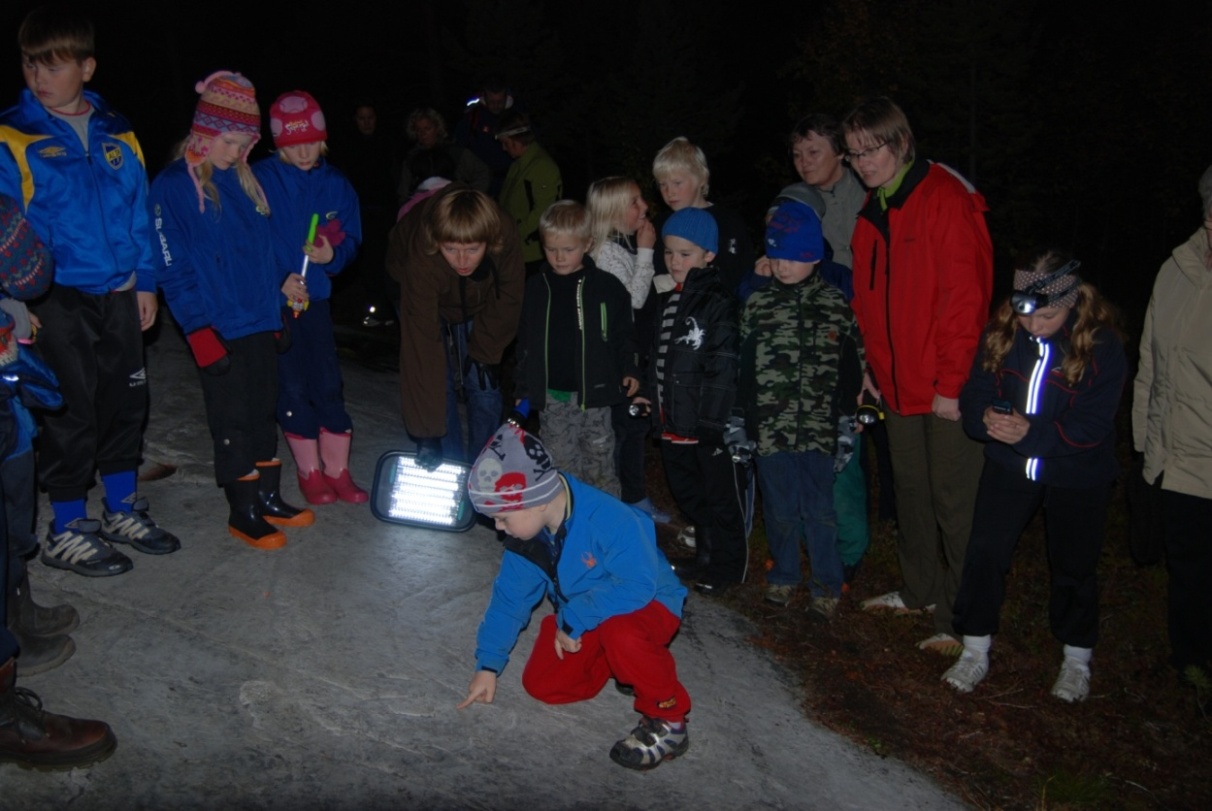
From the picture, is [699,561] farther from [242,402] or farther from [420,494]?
[242,402]

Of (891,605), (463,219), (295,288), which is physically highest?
(463,219)

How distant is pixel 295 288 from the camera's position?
5152mm

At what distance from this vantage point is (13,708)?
3.38 meters

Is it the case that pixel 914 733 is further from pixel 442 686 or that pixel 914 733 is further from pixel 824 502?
pixel 442 686

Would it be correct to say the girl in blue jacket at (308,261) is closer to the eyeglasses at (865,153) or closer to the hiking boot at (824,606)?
the eyeglasses at (865,153)

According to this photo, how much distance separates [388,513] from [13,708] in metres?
2.31

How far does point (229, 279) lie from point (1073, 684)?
14.7ft

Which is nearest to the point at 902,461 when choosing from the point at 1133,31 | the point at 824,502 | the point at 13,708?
the point at 824,502

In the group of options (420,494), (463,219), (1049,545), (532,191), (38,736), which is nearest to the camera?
(38,736)

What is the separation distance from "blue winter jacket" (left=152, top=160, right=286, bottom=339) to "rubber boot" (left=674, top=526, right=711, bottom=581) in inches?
100

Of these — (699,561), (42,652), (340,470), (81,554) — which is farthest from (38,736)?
(699,561)

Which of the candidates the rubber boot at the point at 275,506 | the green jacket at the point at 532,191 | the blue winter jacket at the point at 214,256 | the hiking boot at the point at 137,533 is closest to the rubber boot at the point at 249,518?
the rubber boot at the point at 275,506

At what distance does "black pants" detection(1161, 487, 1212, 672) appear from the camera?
15.0ft

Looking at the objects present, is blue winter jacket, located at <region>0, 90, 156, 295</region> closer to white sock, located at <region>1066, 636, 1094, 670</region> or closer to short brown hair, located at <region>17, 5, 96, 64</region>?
short brown hair, located at <region>17, 5, 96, 64</region>
